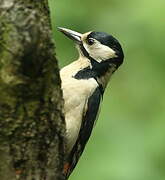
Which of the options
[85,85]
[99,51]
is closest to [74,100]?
[85,85]

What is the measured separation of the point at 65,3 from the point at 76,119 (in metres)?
2.49

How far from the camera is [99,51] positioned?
675 centimetres

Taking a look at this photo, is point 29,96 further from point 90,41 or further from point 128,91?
point 128,91

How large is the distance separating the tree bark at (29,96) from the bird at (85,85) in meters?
1.46

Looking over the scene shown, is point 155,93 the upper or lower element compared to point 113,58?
lower

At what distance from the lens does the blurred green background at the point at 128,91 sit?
324 inches

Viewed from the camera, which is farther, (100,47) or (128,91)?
(128,91)

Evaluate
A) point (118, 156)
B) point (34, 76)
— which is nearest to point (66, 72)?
point (118, 156)

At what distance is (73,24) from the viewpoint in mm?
8820

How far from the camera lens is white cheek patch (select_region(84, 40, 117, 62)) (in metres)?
6.71

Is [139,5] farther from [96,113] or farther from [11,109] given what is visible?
[11,109]

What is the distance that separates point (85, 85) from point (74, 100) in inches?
6.0

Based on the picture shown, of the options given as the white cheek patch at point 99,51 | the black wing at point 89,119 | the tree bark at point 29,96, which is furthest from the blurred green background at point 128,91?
the tree bark at point 29,96

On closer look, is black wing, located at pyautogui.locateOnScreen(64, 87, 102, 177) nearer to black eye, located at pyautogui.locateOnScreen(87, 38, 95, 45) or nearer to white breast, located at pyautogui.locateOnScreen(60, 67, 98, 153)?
white breast, located at pyautogui.locateOnScreen(60, 67, 98, 153)
